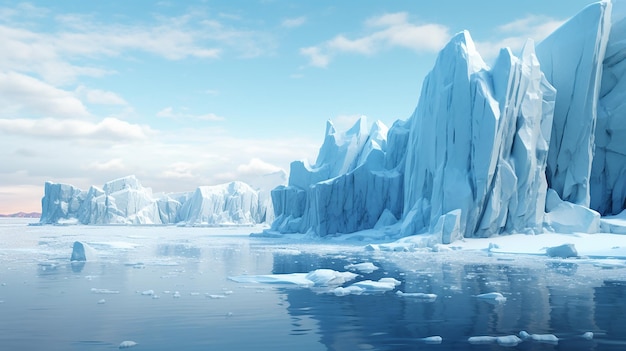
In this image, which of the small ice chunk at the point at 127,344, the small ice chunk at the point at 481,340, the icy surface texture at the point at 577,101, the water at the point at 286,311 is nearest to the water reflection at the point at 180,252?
the water at the point at 286,311

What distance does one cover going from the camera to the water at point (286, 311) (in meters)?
7.75

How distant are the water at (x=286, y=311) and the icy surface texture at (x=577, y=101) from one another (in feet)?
59.1

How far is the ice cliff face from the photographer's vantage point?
273 ft

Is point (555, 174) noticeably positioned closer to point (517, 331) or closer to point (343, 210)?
point (343, 210)

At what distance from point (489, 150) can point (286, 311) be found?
2285 centimetres

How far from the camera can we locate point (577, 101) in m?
34.2

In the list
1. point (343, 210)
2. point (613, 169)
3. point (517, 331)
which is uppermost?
point (613, 169)

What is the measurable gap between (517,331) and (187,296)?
690 centimetres

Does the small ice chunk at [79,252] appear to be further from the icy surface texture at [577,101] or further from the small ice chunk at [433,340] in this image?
the icy surface texture at [577,101]

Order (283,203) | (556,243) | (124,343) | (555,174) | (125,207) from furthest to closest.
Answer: (125,207)
(283,203)
(555,174)
(556,243)
(124,343)

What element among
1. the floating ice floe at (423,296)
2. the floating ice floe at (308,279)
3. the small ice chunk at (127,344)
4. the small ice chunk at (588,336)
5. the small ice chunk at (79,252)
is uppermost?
the small ice chunk at (79,252)

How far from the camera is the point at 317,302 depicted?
11.3 meters

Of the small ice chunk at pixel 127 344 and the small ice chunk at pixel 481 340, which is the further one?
the small ice chunk at pixel 481 340

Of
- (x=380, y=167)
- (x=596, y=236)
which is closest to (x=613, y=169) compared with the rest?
(x=596, y=236)
